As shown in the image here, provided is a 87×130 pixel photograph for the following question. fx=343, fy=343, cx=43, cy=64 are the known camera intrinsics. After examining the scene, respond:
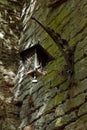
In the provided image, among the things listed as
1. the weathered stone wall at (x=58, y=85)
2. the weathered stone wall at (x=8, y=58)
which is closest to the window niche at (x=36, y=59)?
the weathered stone wall at (x=58, y=85)

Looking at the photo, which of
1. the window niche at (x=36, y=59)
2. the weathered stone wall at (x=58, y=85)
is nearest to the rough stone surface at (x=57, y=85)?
the weathered stone wall at (x=58, y=85)

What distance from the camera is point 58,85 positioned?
365 cm

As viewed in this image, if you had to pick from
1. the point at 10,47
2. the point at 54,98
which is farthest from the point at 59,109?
the point at 10,47

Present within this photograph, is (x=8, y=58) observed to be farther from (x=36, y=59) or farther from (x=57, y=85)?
(x=57, y=85)

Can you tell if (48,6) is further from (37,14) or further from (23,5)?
(23,5)

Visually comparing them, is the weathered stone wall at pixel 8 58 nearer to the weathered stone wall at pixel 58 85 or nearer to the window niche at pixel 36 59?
the weathered stone wall at pixel 58 85

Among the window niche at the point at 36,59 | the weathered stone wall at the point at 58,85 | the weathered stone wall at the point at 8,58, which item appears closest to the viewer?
the weathered stone wall at the point at 58,85

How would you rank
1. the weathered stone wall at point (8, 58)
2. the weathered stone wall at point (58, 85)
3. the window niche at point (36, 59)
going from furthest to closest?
the weathered stone wall at point (8, 58) → the window niche at point (36, 59) → the weathered stone wall at point (58, 85)

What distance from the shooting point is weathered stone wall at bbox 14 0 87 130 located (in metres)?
3.21

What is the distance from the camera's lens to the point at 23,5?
20.7 feet

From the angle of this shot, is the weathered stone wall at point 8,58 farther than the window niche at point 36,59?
Yes

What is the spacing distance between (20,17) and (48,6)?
1.39 m

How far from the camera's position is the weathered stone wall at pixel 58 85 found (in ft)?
10.5

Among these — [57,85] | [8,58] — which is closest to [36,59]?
[57,85]
